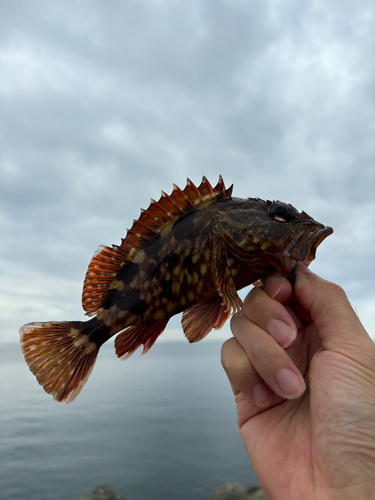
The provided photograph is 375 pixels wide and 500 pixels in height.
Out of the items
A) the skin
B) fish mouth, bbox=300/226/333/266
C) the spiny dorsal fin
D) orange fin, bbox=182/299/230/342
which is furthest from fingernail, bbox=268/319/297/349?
the spiny dorsal fin

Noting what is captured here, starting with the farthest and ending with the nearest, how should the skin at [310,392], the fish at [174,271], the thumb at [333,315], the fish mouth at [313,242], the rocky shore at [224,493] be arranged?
the rocky shore at [224,493], the fish at [174,271], the fish mouth at [313,242], the thumb at [333,315], the skin at [310,392]

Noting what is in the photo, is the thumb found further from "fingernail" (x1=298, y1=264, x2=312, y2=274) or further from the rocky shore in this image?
the rocky shore

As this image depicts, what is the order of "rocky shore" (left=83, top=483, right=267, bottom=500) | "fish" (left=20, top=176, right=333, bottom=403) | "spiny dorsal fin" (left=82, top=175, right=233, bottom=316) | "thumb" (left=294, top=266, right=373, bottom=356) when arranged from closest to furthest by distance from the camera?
1. "thumb" (left=294, top=266, right=373, bottom=356)
2. "fish" (left=20, top=176, right=333, bottom=403)
3. "spiny dorsal fin" (left=82, top=175, right=233, bottom=316)
4. "rocky shore" (left=83, top=483, right=267, bottom=500)

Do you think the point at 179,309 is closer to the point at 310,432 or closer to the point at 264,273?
the point at 264,273

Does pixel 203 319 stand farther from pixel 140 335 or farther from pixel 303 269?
pixel 303 269

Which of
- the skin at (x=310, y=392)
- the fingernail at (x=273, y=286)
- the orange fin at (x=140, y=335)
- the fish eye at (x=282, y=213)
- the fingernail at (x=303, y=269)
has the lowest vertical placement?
the skin at (x=310, y=392)

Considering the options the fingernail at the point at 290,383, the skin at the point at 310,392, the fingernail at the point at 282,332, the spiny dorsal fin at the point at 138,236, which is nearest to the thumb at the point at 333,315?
the skin at the point at 310,392

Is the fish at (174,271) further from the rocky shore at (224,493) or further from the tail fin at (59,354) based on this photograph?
the rocky shore at (224,493)
